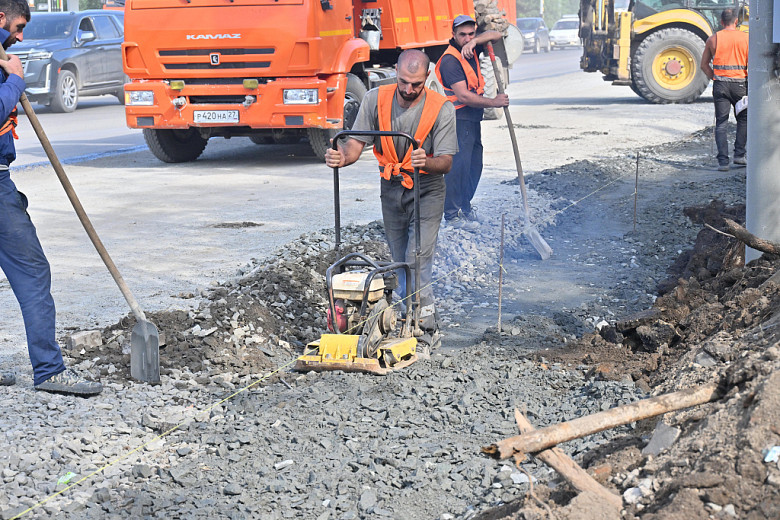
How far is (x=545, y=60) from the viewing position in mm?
39062

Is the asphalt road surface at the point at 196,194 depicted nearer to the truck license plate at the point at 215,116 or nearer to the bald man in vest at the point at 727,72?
the truck license plate at the point at 215,116

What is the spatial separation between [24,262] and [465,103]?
4.75m

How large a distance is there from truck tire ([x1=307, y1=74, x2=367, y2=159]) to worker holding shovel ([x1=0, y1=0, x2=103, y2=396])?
24.8 feet

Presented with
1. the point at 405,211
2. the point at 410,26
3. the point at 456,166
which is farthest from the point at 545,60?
the point at 405,211

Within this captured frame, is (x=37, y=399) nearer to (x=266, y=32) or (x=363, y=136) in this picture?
(x=363, y=136)

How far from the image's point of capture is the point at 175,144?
528 inches

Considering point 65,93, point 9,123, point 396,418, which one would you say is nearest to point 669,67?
point 65,93

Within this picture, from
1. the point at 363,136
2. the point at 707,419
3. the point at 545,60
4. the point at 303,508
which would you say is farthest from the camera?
the point at 545,60

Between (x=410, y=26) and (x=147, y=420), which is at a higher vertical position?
(x=410, y=26)

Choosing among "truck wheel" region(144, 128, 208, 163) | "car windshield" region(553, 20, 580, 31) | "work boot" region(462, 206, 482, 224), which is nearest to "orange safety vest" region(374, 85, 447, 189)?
"work boot" region(462, 206, 482, 224)

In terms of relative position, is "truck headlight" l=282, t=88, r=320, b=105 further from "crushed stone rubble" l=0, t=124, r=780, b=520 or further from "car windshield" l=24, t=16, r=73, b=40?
"car windshield" l=24, t=16, r=73, b=40

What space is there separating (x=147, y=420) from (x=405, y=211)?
223 centimetres

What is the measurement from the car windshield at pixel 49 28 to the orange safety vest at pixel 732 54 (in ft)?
46.9

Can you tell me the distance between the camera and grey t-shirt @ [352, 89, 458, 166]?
223 inches
